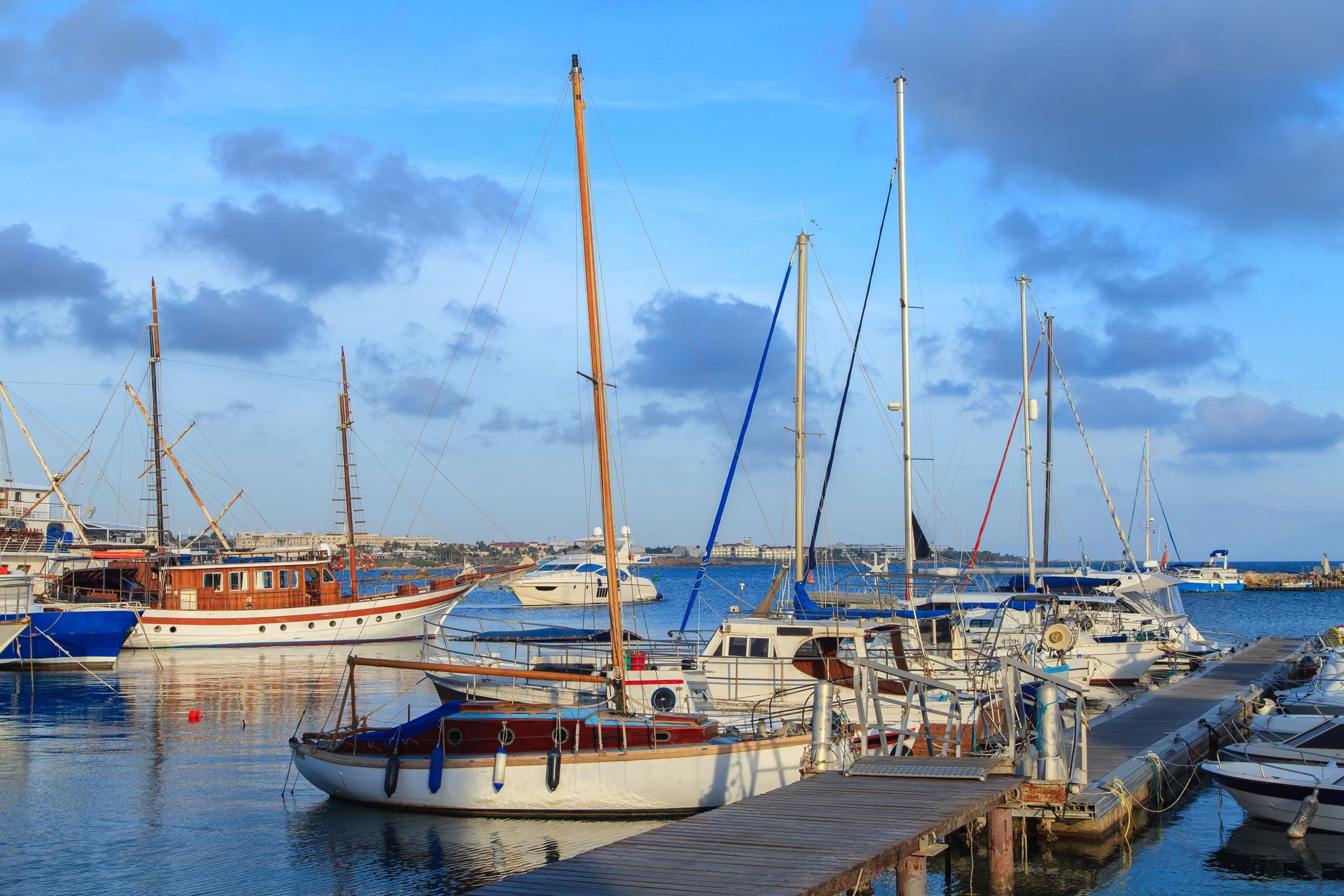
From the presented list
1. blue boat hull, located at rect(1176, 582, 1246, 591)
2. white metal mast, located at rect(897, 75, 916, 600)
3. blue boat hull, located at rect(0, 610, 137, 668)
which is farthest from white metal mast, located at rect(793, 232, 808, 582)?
blue boat hull, located at rect(1176, 582, 1246, 591)

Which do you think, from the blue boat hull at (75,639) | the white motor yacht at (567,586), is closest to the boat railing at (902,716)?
the blue boat hull at (75,639)

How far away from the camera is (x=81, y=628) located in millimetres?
45875

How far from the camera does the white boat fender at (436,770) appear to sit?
18797 mm

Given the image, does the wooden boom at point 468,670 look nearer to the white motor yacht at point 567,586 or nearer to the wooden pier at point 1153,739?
the wooden pier at point 1153,739

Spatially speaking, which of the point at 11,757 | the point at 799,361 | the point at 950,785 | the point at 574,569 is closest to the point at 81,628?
the point at 11,757

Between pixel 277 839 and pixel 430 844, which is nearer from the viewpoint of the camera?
pixel 430 844

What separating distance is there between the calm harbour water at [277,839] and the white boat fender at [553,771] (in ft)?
2.05

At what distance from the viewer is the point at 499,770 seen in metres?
18.5

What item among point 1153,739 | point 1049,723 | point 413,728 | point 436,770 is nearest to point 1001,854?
point 1049,723

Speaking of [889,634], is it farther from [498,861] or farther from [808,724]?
[498,861]

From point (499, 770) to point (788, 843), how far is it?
8.17m

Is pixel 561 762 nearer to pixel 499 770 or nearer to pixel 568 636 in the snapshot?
pixel 499 770

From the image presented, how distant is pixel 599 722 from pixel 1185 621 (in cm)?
3398

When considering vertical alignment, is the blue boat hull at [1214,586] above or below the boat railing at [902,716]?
below
